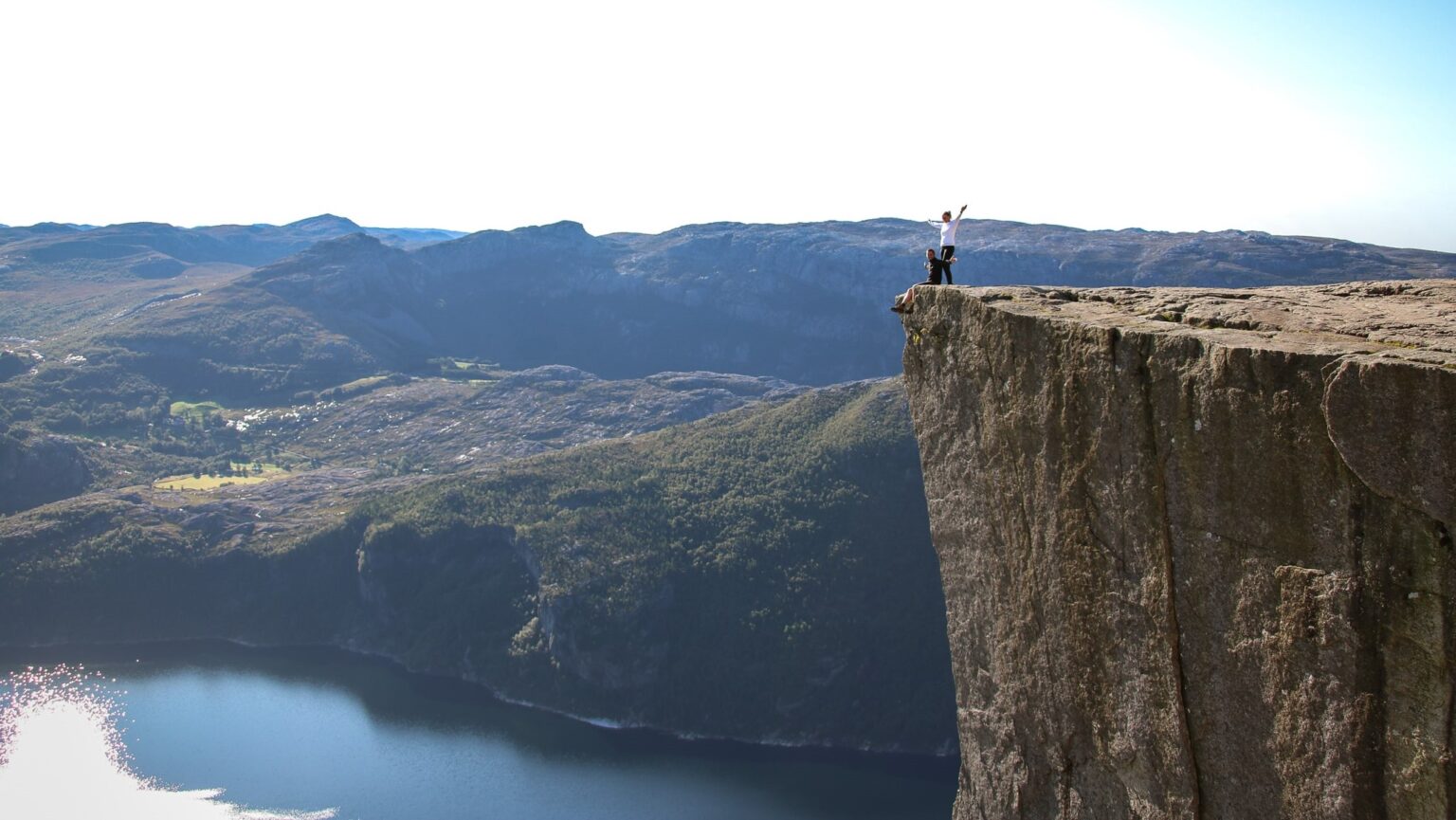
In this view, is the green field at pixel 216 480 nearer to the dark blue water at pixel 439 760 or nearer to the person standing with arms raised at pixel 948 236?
the dark blue water at pixel 439 760

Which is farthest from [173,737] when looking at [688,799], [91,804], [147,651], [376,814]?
[688,799]

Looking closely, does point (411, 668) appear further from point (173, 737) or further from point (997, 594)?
point (997, 594)

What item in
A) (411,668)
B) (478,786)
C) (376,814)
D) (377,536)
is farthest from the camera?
(377,536)

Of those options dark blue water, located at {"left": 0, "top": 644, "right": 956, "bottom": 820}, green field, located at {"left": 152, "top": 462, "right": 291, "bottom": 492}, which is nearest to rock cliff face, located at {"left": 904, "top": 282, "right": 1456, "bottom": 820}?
dark blue water, located at {"left": 0, "top": 644, "right": 956, "bottom": 820}

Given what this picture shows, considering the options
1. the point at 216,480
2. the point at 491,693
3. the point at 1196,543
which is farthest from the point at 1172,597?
the point at 216,480

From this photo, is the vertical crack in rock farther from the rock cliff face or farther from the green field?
the green field

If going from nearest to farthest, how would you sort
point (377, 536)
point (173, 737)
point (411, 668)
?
point (173, 737)
point (411, 668)
point (377, 536)
